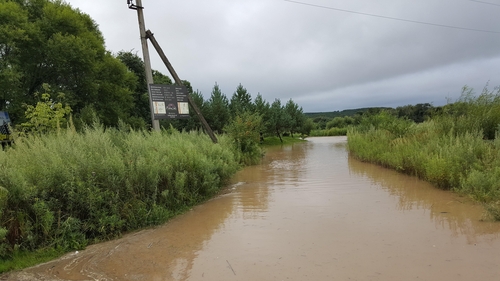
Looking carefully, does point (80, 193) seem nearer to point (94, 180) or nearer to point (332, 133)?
point (94, 180)

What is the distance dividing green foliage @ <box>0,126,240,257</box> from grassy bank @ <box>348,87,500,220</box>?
6.16 metres

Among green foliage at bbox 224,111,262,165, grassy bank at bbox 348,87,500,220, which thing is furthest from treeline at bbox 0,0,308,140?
grassy bank at bbox 348,87,500,220

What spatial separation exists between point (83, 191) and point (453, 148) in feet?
29.5

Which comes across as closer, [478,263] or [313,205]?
[478,263]

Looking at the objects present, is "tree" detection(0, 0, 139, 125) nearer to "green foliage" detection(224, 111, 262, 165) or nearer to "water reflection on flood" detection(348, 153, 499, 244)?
"green foliage" detection(224, 111, 262, 165)

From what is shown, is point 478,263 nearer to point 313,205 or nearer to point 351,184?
point 313,205

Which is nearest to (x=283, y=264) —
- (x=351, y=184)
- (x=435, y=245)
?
(x=435, y=245)

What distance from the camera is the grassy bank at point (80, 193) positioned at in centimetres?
484

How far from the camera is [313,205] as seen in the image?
720cm

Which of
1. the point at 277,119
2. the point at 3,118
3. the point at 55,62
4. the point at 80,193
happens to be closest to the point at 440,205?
the point at 80,193

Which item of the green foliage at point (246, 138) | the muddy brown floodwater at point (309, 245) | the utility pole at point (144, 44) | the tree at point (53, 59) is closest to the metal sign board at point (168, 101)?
the utility pole at point (144, 44)

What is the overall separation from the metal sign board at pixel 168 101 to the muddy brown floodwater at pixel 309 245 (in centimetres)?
537

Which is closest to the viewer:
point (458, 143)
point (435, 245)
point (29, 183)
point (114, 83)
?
point (435, 245)

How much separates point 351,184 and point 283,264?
5957 millimetres
